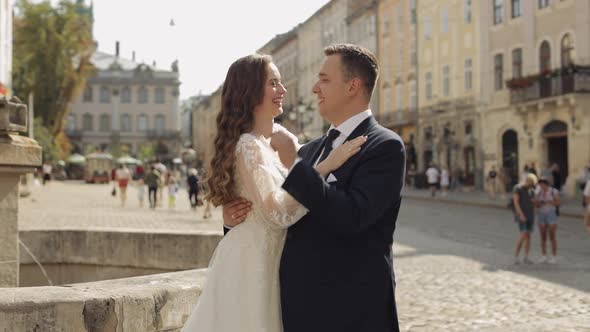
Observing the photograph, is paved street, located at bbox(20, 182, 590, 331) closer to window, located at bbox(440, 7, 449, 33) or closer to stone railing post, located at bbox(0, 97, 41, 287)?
stone railing post, located at bbox(0, 97, 41, 287)

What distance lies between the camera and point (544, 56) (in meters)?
34.1

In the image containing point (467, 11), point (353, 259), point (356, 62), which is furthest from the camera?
point (467, 11)

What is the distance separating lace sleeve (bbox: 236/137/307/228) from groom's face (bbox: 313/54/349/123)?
31cm

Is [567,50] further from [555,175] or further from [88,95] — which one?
[88,95]

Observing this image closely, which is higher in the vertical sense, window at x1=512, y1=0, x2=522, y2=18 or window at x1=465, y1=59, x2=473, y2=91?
window at x1=512, y1=0, x2=522, y2=18

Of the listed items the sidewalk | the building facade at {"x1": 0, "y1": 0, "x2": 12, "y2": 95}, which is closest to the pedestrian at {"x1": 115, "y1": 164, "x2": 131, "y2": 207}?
the building facade at {"x1": 0, "y1": 0, "x2": 12, "y2": 95}

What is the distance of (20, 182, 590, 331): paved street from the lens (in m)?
7.33

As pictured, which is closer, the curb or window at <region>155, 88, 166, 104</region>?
the curb

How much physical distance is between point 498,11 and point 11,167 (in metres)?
35.8

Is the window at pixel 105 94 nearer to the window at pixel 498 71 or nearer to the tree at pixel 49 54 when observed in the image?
the tree at pixel 49 54

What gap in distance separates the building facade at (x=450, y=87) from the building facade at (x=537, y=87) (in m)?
1.36

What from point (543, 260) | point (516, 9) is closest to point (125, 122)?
point (516, 9)

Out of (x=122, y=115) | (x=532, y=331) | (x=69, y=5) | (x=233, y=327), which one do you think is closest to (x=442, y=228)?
(x=532, y=331)

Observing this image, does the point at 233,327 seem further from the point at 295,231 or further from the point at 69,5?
the point at 69,5
